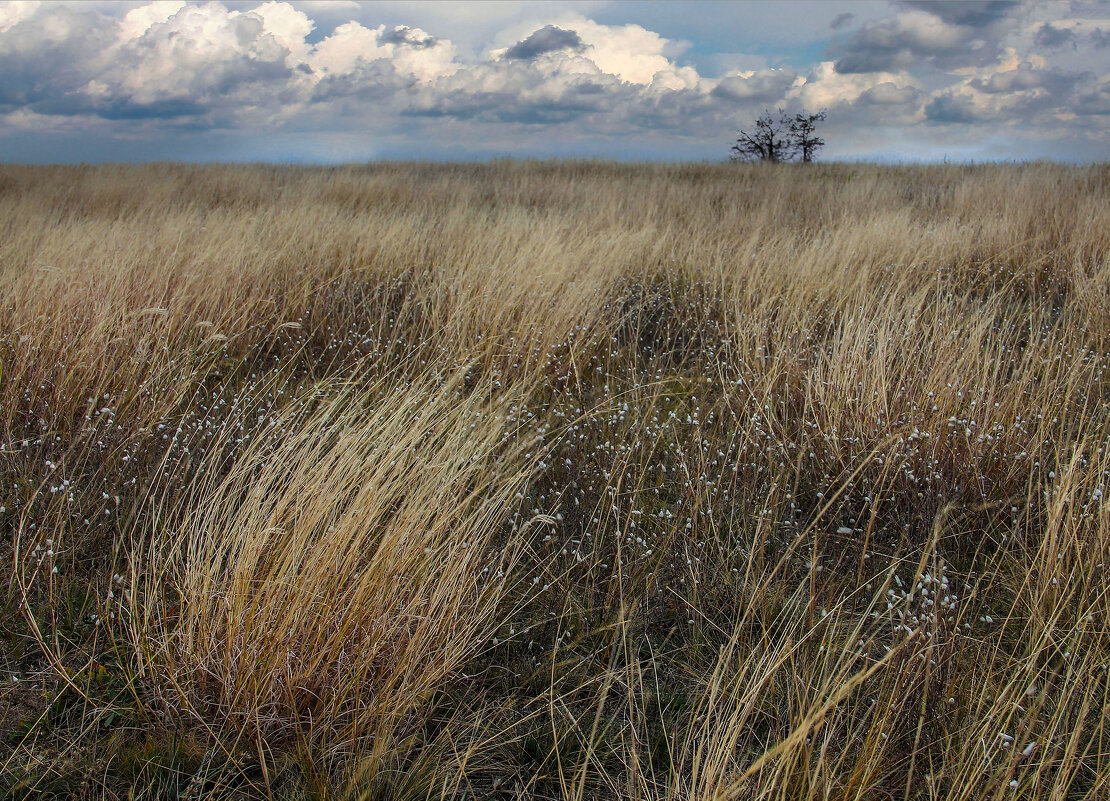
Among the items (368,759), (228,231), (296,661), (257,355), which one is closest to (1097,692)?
(368,759)

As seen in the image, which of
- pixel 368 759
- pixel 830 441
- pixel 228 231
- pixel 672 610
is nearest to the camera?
pixel 368 759

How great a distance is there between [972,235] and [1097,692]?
702 cm

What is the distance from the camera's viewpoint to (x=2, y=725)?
2051 millimetres

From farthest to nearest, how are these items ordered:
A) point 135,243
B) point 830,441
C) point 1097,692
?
1. point 135,243
2. point 830,441
3. point 1097,692

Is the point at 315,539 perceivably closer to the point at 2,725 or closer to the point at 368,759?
the point at 368,759

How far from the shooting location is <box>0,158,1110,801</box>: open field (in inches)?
73.9

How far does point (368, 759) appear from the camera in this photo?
175cm

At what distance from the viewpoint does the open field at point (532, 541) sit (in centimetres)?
188

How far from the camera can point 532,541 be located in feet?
9.26

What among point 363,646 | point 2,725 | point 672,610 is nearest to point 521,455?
point 672,610

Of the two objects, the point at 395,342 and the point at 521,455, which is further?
the point at 395,342

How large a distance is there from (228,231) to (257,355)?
2.97 meters

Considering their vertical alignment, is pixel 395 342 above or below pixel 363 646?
above

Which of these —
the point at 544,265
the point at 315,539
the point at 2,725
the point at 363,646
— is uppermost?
the point at 544,265
